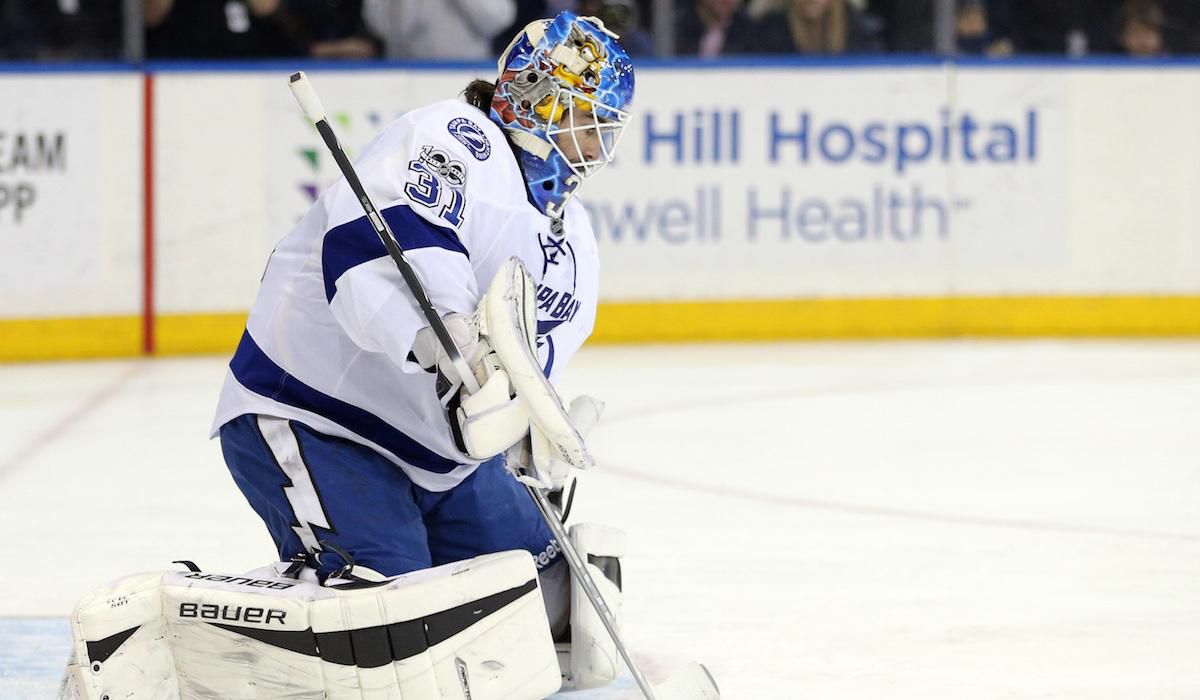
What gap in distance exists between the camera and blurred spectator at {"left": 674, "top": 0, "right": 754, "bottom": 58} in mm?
6004

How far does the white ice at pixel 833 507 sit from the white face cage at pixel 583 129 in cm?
71

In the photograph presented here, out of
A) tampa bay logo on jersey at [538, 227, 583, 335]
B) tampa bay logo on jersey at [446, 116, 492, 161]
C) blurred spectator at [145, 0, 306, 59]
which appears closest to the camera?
tampa bay logo on jersey at [446, 116, 492, 161]

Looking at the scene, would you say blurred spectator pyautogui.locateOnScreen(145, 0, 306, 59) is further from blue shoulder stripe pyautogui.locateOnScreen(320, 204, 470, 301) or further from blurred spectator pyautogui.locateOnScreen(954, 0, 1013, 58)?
blue shoulder stripe pyautogui.locateOnScreen(320, 204, 470, 301)

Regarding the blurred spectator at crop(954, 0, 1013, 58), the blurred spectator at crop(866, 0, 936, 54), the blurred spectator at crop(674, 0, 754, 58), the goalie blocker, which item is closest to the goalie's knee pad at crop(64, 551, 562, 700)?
the goalie blocker

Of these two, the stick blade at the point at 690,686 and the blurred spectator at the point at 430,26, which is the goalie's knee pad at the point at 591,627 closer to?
the stick blade at the point at 690,686

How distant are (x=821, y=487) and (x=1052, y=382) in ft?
5.51

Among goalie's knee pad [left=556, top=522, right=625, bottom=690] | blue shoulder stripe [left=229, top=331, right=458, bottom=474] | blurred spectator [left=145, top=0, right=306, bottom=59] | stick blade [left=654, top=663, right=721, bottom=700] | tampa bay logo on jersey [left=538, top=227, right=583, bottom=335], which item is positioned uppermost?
blurred spectator [left=145, top=0, right=306, bottom=59]

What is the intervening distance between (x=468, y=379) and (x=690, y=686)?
1.67 feet

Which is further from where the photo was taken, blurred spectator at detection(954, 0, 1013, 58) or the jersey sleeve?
blurred spectator at detection(954, 0, 1013, 58)

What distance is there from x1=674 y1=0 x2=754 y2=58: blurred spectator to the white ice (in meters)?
1.06

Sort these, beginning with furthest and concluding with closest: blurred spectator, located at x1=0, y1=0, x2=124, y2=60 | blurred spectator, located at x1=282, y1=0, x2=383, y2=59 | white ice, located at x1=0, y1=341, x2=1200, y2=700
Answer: blurred spectator, located at x1=282, y1=0, x2=383, y2=59 < blurred spectator, located at x1=0, y1=0, x2=124, y2=60 < white ice, located at x1=0, y1=341, x2=1200, y2=700

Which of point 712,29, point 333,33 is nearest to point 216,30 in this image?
point 333,33

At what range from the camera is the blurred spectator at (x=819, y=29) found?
19.8 ft

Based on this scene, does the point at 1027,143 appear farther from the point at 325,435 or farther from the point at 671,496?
the point at 325,435
